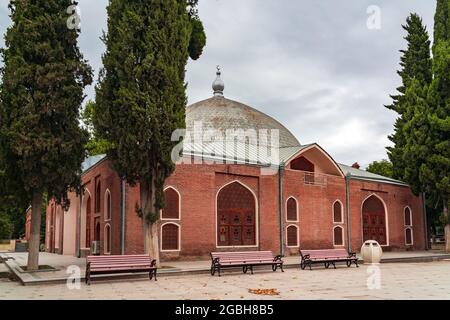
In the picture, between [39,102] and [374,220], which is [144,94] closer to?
[39,102]

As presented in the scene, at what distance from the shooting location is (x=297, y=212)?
24891mm

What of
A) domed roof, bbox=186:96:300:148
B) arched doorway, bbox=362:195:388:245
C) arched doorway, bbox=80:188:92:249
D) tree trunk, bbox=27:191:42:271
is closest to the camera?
tree trunk, bbox=27:191:42:271

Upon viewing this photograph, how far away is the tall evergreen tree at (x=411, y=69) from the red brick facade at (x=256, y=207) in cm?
305

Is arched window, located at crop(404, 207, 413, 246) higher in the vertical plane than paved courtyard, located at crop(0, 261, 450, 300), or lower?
higher

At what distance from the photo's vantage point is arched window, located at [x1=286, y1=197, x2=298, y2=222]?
80.7 ft

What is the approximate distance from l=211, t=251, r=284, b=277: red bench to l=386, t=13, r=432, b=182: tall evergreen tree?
16240 mm

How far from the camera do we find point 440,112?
26922 mm

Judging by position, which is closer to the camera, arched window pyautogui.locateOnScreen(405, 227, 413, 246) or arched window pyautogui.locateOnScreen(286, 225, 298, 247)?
arched window pyautogui.locateOnScreen(286, 225, 298, 247)

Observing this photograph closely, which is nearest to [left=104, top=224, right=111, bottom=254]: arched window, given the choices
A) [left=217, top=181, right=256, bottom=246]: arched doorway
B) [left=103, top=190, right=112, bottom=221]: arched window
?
[left=103, top=190, right=112, bottom=221]: arched window

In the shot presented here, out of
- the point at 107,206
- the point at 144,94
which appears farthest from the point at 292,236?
the point at 144,94

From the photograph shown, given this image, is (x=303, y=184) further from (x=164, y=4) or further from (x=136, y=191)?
(x=164, y=4)

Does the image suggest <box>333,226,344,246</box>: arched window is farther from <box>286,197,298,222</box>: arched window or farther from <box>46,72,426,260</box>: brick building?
<box>286,197,298,222</box>: arched window

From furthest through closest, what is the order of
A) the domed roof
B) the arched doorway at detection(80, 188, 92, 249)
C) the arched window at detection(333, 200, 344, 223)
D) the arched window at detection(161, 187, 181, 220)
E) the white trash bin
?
the domed roof
the arched window at detection(333, 200, 344, 223)
the arched doorway at detection(80, 188, 92, 249)
the arched window at detection(161, 187, 181, 220)
the white trash bin
